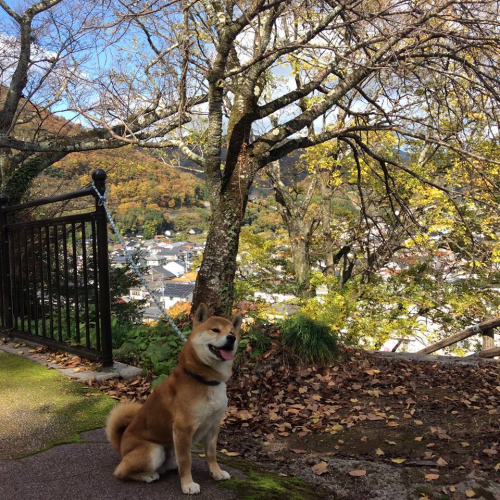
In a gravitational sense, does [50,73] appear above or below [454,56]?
above

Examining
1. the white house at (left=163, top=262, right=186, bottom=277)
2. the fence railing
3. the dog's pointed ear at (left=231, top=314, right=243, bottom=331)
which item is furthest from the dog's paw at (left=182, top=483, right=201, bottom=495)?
the white house at (left=163, top=262, right=186, bottom=277)

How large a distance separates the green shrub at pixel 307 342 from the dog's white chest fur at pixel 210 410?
11.8ft

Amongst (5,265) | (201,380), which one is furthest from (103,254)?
(201,380)

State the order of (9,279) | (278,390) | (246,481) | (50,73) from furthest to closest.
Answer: (50,73) < (9,279) < (278,390) < (246,481)

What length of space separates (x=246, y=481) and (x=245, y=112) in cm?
556

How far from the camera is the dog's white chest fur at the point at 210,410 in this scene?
2600 millimetres

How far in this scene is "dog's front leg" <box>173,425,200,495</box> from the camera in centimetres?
255

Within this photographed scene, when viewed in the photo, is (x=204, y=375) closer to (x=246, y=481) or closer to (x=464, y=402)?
(x=246, y=481)

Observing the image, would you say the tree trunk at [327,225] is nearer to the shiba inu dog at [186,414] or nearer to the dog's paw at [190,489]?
the shiba inu dog at [186,414]

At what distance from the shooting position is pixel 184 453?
256cm

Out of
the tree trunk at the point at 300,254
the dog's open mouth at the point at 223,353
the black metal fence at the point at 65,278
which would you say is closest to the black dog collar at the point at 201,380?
the dog's open mouth at the point at 223,353

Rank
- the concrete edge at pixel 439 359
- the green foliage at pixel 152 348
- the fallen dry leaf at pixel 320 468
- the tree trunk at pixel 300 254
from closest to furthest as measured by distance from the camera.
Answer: the fallen dry leaf at pixel 320 468 < the green foliage at pixel 152 348 < the concrete edge at pixel 439 359 < the tree trunk at pixel 300 254

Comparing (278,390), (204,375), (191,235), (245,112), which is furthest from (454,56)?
(191,235)

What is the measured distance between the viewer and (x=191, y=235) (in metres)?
21.3
